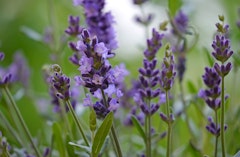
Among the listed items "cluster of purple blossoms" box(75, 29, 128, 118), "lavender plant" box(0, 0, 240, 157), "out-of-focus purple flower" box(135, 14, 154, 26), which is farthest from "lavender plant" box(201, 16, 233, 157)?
"out-of-focus purple flower" box(135, 14, 154, 26)

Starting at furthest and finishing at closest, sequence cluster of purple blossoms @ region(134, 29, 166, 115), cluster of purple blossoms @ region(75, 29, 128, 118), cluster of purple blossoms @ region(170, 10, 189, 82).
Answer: cluster of purple blossoms @ region(170, 10, 189, 82), cluster of purple blossoms @ region(134, 29, 166, 115), cluster of purple blossoms @ region(75, 29, 128, 118)

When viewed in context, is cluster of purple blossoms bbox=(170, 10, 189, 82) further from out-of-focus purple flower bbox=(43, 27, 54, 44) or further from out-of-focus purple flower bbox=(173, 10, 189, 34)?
out-of-focus purple flower bbox=(43, 27, 54, 44)

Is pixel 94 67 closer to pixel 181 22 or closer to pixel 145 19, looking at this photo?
pixel 181 22

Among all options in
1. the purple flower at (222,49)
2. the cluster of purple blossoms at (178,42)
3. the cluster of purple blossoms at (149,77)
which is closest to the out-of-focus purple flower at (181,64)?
the cluster of purple blossoms at (178,42)

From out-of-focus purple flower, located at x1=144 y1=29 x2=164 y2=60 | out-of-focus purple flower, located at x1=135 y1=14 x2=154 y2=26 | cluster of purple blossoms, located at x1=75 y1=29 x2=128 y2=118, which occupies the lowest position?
out-of-focus purple flower, located at x1=135 y1=14 x2=154 y2=26

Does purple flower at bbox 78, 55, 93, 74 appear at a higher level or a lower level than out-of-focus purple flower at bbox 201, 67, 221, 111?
higher

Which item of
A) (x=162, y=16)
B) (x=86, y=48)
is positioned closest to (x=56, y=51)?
(x=86, y=48)

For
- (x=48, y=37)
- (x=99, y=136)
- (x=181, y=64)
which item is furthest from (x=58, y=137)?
(x=48, y=37)

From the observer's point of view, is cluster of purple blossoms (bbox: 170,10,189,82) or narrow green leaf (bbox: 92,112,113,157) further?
cluster of purple blossoms (bbox: 170,10,189,82)
